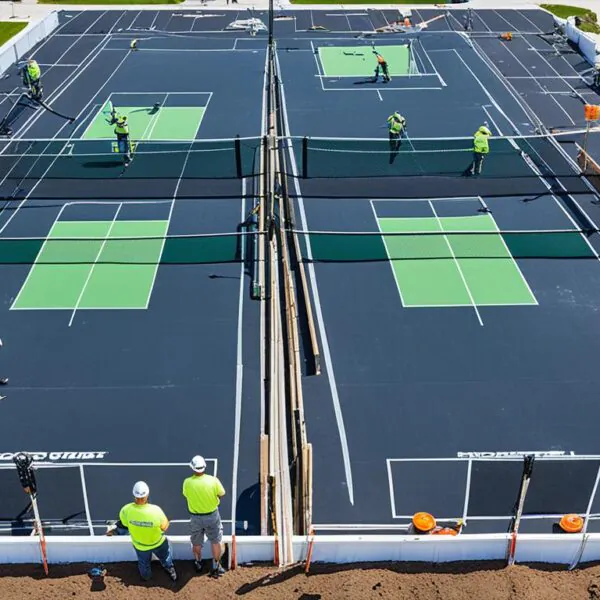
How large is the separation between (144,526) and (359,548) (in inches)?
125

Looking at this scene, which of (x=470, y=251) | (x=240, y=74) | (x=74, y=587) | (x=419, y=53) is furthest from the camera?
(x=419, y=53)

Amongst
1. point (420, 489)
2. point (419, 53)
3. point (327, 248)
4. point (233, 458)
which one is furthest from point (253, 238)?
point (419, 53)

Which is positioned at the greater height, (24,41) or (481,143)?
(24,41)

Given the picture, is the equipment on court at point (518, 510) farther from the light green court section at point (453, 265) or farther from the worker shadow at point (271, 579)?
the light green court section at point (453, 265)

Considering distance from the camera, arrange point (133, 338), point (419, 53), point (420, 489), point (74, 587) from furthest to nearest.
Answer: point (419, 53)
point (133, 338)
point (420, 489)
point (74, 587)

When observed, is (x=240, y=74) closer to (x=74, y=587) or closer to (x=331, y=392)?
(x=331, y=392)

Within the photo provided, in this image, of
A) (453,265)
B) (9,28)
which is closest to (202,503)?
(453,265)

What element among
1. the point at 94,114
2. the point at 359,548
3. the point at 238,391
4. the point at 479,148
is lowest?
the point at 238,391

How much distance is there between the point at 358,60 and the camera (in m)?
39.7

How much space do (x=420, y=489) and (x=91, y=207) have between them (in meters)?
15.0

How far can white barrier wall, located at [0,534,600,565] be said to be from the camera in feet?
35.3

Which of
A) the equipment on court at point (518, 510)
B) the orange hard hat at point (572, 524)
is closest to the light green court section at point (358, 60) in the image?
the orange hard hat at point (572, 524)

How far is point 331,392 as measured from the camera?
1658 cm

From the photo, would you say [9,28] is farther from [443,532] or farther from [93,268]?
[443,532]
